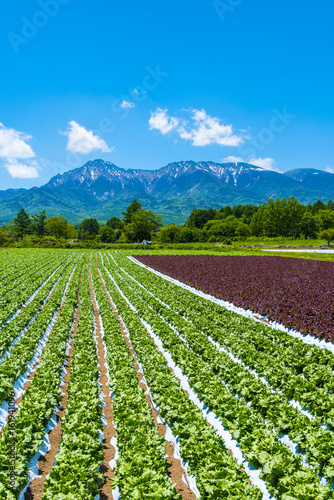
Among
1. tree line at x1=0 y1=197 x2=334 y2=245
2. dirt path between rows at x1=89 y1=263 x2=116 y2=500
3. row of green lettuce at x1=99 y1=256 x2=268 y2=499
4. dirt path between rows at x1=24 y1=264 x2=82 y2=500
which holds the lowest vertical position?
dirt path between rows at x1=89 y1=263 x2=116 y2=500

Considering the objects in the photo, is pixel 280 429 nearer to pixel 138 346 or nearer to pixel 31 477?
pixel 31 477

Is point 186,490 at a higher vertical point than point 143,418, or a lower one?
lower

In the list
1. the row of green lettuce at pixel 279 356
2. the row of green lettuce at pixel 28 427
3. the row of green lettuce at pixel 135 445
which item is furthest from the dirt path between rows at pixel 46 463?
the row of green lettuce at pixel 279 356

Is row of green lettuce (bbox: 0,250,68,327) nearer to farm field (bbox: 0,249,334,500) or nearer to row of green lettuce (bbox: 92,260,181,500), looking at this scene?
farm field (bbox: 0,249,334,500)

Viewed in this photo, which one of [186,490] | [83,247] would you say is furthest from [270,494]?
[83,247]

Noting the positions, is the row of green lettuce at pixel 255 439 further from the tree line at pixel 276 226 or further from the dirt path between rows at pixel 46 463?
the tree line at pixel 276 226

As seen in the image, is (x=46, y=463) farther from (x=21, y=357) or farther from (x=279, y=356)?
(x=279, y=356)

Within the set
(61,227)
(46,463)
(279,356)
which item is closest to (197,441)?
(46,463)

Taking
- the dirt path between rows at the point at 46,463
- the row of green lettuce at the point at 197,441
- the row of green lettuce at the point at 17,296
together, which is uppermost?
the row of green lettuce at the point at 17,296

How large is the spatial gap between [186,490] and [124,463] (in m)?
1.15

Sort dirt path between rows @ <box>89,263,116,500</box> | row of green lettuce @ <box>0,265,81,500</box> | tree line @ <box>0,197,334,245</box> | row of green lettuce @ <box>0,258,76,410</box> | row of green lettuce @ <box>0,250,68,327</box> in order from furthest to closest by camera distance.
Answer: tree line @ <box>0,197,334,245</box>
row of green lettuce @ <box>0,250,68,327</box>
row of green lettuce @ <box>0,258,76,410</box>
dirt path between rows @ <box>89,263,116,500</box>
row of green lettuce @ <box>0,265,81,500</box>

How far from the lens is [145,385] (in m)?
8.12

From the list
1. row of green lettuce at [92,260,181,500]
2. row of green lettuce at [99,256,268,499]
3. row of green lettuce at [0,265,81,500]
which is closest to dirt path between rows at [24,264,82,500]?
row of green lettuce at [0,265,81,500]

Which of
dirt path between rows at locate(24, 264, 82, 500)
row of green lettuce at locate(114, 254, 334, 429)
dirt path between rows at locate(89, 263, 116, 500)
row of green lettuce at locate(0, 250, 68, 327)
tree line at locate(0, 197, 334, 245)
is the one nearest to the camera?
dirt path between rows at locate(24, 264, 82, 500)
